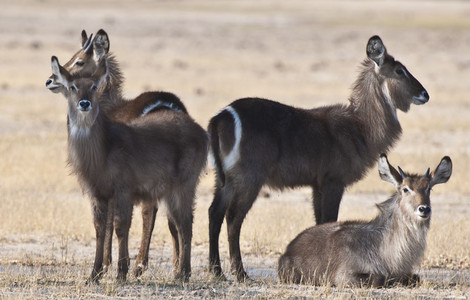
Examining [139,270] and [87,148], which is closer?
[87,148]

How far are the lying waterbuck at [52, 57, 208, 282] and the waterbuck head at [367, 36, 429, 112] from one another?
8.26ft

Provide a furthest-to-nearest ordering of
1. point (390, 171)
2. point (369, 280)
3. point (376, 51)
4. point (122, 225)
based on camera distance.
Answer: point (376, 51), point (390, 171), point (369, 280), point (122, 225)

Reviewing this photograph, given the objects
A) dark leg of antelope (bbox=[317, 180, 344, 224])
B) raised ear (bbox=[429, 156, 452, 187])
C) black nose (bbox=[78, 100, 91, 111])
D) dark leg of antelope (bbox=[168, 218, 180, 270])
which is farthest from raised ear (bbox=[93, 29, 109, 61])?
raised ear (bbox=[429, 156, 452, 187])

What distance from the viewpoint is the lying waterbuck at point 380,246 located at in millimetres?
8352

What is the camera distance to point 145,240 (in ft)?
30.9

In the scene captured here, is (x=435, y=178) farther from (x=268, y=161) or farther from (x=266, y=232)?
(x=266, y=232)

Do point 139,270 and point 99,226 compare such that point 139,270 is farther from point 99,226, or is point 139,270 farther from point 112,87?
point 112,87

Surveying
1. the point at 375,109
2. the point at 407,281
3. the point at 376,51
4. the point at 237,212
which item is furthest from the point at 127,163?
the point at 376,51

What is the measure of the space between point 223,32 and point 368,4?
54911mm

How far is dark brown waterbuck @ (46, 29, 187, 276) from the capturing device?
9.41 m

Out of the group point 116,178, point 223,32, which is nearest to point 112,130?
point 116,178

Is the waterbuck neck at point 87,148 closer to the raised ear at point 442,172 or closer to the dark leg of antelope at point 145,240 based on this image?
the dark leg of antelope at point 145,240

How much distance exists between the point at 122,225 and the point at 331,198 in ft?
8.29

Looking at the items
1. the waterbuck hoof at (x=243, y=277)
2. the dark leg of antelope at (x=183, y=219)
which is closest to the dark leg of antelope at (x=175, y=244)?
the dark leg of antelope at (x=183, y=219)
